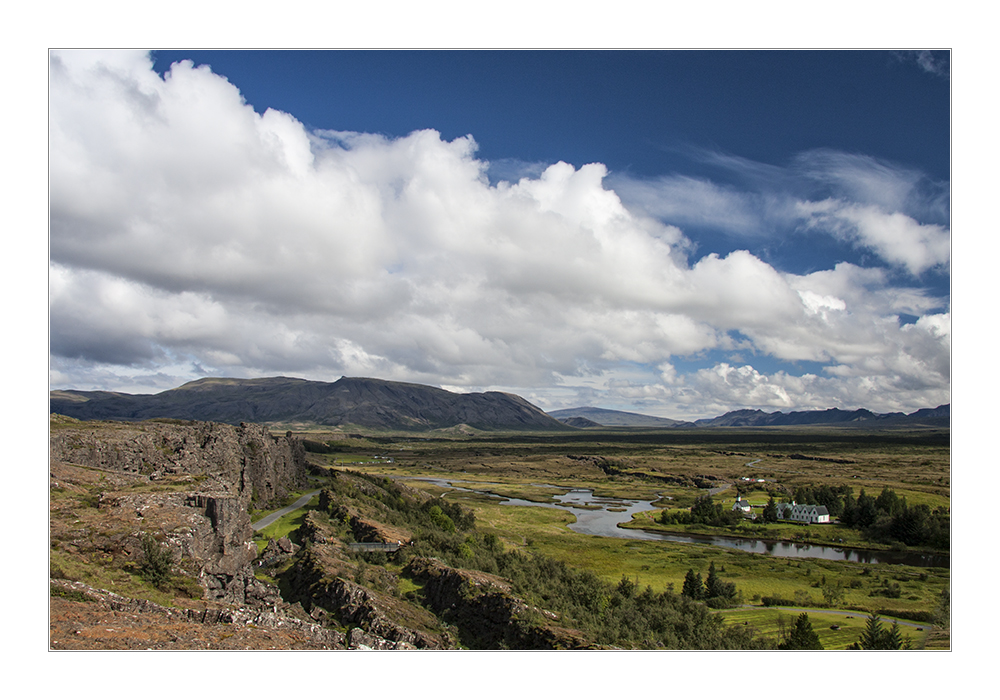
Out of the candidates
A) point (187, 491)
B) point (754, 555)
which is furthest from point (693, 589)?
point (187, 491)

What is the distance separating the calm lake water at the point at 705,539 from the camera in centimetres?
7941

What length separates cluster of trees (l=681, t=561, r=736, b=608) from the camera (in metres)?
51.0

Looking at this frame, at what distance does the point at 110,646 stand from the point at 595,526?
295 ft

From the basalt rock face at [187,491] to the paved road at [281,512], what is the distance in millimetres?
3398

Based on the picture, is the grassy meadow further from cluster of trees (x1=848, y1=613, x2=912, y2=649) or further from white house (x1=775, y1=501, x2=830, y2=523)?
white house (x1=775, y1=501, x2=830, y2=523)

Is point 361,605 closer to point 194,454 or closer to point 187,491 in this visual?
point 187,491

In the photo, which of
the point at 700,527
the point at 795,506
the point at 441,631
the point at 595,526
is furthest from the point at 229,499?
the point at 795,506

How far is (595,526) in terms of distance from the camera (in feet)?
322

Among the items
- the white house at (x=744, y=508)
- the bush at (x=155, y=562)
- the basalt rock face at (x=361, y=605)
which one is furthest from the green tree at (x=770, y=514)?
the bush at (x=155, y=562)

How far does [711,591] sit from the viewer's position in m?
53.2

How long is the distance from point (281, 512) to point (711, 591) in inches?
1851

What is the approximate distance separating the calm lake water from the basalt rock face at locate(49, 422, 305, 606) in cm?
6193

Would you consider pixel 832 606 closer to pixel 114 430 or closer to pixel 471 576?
pixel 471 576

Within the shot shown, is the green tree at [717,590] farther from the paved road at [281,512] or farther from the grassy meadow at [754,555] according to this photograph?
the paved road at [281,512]
